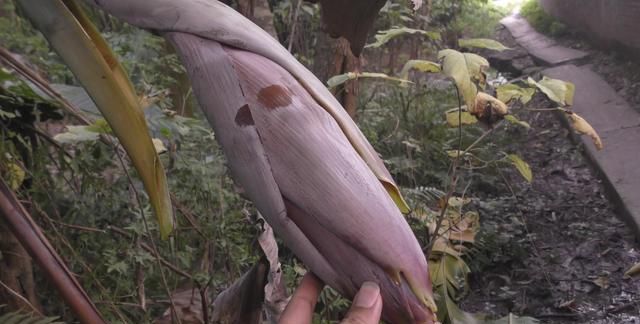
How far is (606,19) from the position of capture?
3.46 metres

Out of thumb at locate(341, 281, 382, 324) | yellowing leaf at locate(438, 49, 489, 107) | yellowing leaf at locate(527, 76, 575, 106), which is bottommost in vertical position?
yellowing leaf at locate(527, 76, 575, 106)

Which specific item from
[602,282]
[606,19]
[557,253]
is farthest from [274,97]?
[606,19]

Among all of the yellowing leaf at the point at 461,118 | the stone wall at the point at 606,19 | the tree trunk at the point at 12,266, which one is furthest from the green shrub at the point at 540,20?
the tree trunk at the point at 12,266

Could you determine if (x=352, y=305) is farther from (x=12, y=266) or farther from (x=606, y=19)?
(x=606, y=19)

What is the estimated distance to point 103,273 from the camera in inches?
54.8

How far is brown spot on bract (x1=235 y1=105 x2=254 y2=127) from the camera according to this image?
14.0 inches

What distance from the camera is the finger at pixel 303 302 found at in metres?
0.43

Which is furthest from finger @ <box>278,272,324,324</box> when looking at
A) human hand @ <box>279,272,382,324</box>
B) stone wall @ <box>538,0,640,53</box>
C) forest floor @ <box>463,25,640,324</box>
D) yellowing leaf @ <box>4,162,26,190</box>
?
stone wall @ <box>538,0,640,53</box>

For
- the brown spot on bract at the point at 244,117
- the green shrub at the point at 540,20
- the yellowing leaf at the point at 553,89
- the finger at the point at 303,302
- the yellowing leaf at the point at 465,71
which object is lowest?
the green shrub at the point at 540,20

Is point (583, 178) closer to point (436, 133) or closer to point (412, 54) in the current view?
point (436, 133)

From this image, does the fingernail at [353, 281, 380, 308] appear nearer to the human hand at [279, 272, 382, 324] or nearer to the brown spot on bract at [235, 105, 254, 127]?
the human hand at [279, 272, 382, 324]

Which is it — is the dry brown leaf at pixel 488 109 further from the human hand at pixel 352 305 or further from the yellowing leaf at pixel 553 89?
the human hand at pixel 352 305

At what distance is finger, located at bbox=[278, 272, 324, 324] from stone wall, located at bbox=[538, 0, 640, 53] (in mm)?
3034

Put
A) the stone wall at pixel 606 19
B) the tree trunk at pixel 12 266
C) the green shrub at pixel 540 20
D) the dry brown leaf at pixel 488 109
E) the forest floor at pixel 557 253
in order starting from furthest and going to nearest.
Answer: the green shrub at pixel 540 20 → the stone wall at pixel 606 19 → the forest floor at pixel 557 253 → the dry brown leaf at pixel 488 109 → the tree trunk at pixel 12 266
